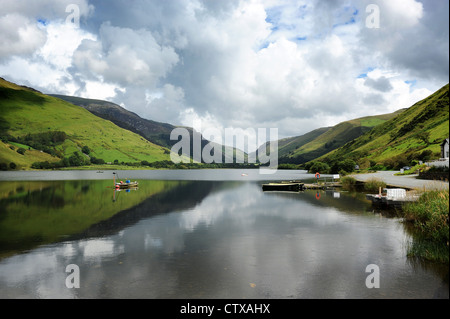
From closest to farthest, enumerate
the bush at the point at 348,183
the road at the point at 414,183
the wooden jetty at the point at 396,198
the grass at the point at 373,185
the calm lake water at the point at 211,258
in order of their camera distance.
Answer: the calm lake water at the point at 211,258
the road at the point at 414,183
the wooden jetty at the point at 396,198
the grass at the point at 373,185
the bush at the point at 348,183

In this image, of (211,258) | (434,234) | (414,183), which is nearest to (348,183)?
(414,183)

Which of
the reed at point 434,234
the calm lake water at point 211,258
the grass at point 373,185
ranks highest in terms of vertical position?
the grass at point 373,185

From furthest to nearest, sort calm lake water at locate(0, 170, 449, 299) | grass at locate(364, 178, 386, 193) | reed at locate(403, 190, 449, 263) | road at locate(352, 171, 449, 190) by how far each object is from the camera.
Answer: grass at locate(364, 178, 386, 193)
road at locate(352, 171, 449, 190)
reed at locate(403, 190, 449, 263)
calm lake water at locate(0, 170, 449, 299)

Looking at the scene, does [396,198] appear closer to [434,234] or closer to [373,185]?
[434,234]

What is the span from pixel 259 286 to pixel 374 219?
2716 centimetres

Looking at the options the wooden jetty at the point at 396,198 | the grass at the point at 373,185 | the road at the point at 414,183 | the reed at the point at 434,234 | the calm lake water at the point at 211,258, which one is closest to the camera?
the calm lake water at the point at 211,258

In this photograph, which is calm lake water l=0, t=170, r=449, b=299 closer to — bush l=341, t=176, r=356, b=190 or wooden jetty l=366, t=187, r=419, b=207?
wooden jetty l=366, t=187, r=419, b=207

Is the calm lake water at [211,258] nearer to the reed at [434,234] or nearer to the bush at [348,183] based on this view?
the reed at [434,234]

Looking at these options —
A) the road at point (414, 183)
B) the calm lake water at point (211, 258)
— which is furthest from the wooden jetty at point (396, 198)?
the calm lake water at point (211, 258)

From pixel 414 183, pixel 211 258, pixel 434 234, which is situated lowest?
pixel 211 258

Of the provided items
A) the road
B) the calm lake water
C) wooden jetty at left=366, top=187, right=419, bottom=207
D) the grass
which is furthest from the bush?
the calm lake water
